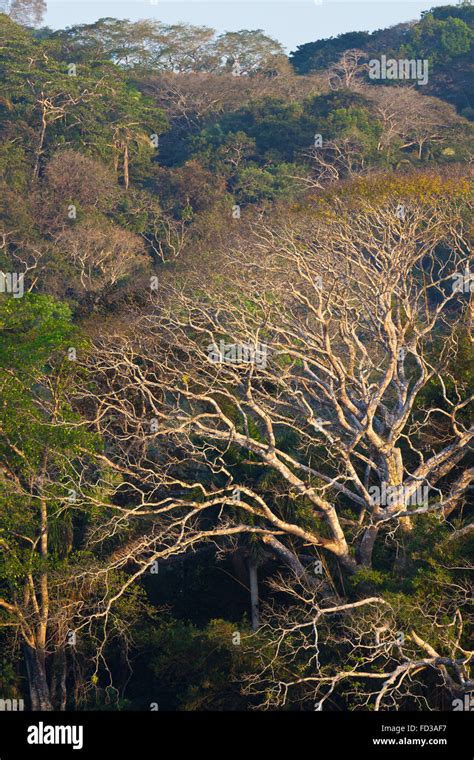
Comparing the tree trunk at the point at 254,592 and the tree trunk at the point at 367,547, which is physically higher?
the tree trunk at the point at 367,547

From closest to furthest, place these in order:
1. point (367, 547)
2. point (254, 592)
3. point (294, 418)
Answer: point (367, 547), point (254, 592), point (294, 418)

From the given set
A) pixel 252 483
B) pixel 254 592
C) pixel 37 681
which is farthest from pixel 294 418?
pixel 37 681

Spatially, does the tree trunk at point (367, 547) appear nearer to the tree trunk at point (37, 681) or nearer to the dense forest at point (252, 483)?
the dense forest at point (252, 483)

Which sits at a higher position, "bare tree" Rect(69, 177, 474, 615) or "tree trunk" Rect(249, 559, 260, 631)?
"bare tree" Rect(69, 177, 474, 615)

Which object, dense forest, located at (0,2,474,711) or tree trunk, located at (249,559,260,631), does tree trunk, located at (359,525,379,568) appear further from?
tree trunk, located at (249,559,260,631)

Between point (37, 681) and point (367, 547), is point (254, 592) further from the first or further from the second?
point (37, 681)

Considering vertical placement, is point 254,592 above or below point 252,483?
below

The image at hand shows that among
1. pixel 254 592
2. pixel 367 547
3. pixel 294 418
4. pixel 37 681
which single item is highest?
pixel 294 418

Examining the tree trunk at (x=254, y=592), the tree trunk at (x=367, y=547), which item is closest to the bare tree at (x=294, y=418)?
the tree trunk at (x=367, y=547)

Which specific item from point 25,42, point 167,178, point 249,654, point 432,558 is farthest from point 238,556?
point 25,42

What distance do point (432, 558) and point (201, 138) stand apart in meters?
31.4

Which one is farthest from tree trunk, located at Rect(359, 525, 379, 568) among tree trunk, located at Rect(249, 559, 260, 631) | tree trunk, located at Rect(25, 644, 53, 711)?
tree trunk, located at Rect(25, 644, 53, 711)

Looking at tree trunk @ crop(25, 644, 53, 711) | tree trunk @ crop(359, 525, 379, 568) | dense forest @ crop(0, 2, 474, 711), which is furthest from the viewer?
tree trunk @ crop(25, 644, 53, 711)

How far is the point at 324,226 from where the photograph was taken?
23891mm
